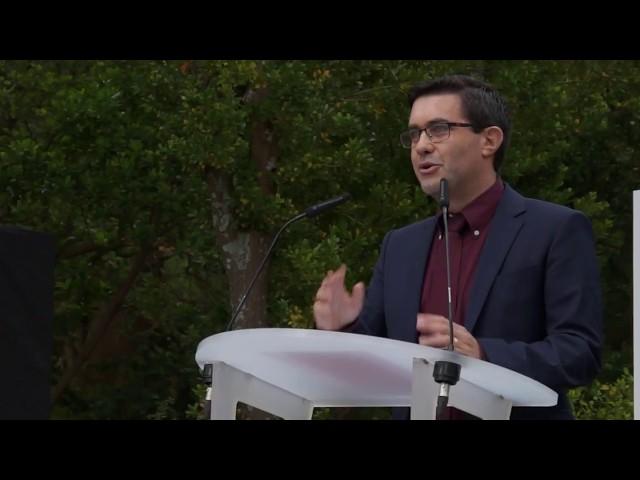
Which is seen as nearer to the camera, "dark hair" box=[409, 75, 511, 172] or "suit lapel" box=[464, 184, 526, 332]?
"suit lapel" box=[464, 184, 526, 332]

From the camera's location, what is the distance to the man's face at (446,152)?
405 centimetres

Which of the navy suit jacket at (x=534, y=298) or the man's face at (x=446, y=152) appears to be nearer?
the navy suit jacket at (x=534, y=298)

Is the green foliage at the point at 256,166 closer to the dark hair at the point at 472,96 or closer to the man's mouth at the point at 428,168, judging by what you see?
the dark hair at the point at 472,96

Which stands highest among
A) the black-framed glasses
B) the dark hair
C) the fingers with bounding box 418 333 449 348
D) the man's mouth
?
the dark hair

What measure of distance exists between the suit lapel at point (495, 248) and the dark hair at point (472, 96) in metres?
0.21

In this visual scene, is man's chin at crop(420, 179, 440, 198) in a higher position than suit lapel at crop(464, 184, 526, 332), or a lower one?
higher

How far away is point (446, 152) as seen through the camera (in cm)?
407

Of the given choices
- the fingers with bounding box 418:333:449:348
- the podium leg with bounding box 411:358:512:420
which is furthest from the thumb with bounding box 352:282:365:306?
the podium leg with bounding box 411:358:512:420

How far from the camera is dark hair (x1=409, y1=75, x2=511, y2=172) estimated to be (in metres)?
4.15

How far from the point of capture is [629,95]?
11414mm

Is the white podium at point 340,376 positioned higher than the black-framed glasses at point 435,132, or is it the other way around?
the black-framed glasses at point 435,132

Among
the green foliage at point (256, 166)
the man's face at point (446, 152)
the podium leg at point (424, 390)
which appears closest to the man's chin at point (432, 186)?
the man's face at point (446, 152)

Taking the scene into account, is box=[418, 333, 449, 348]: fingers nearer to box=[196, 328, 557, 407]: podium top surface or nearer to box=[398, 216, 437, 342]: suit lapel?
box=[196, 328, 557, 407]: podium top surface

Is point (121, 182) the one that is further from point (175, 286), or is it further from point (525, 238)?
point (525, 238)
